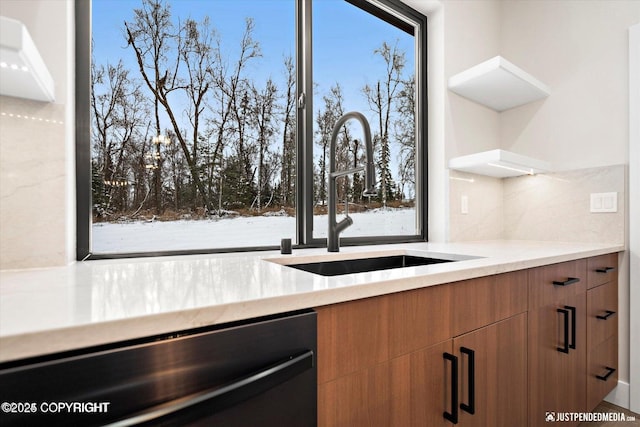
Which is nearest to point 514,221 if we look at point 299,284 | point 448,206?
point 448,206

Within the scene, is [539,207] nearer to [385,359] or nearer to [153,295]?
[385,359]

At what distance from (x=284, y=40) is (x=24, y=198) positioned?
3.99 feet

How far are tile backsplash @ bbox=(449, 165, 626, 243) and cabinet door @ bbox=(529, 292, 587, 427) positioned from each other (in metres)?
0.61

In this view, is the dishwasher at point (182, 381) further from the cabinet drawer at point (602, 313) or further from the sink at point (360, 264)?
the cabinet drawer at point (602, 313)

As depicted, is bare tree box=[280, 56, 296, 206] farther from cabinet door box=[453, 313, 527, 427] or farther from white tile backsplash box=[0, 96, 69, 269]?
cabinet door box=[453, 313, 527, 427]

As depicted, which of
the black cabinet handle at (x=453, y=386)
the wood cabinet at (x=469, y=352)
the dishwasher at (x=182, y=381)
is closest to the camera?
the dishwasher at (x=182, y=381)

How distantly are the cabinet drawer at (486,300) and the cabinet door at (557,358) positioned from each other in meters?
0.15

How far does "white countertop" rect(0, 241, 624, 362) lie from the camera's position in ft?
1.44

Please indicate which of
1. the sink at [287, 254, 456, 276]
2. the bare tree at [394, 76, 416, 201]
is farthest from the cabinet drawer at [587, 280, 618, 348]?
the bare tree at [394, 76, 416, 201]

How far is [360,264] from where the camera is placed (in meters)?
1.39

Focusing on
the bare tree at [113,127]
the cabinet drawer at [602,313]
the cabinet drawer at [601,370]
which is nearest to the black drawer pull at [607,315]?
the cabinet drawer at [602,313]

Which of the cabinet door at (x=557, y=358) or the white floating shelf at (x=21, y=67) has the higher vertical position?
the white floating shelf at (x=21, y=67)

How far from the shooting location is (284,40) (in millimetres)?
1576

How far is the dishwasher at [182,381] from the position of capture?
0.42m
